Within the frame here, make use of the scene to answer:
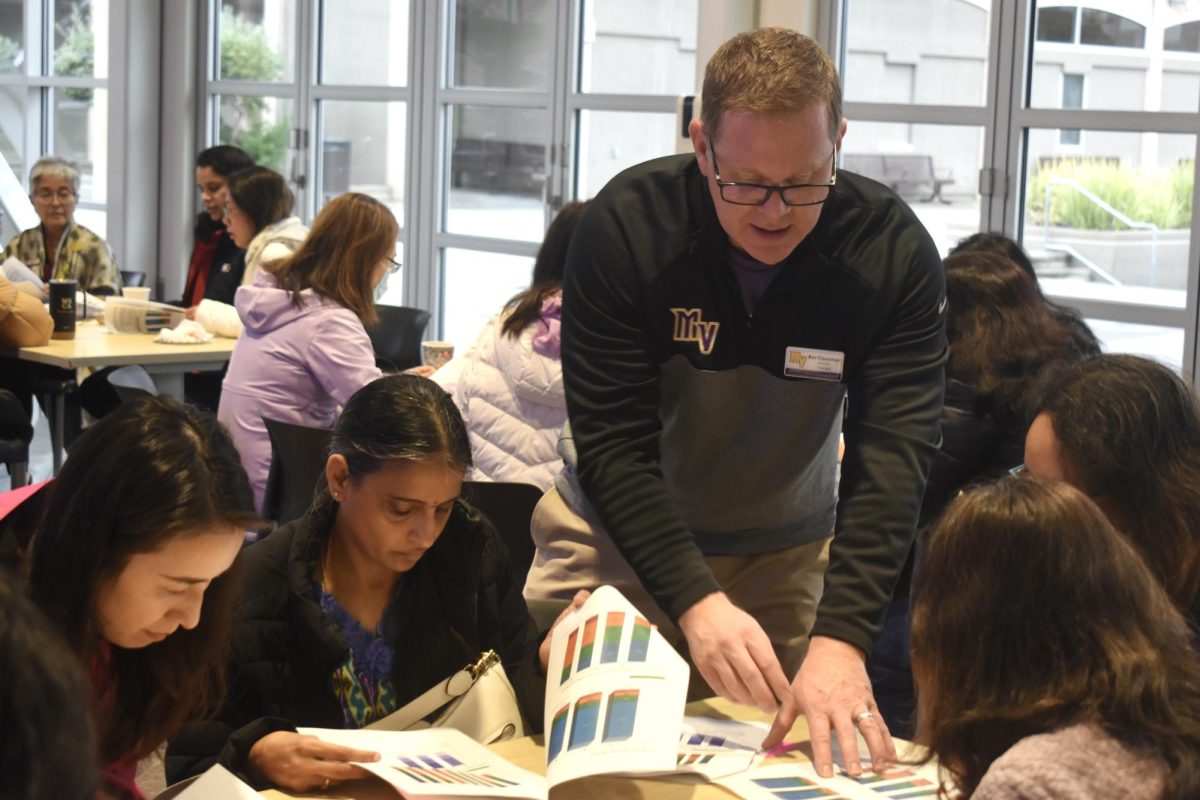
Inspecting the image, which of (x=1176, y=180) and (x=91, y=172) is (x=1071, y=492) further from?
(x=91, y=172)

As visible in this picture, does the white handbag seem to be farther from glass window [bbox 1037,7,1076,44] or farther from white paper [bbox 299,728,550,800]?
glass window [bbox 1037,7,1076,44]

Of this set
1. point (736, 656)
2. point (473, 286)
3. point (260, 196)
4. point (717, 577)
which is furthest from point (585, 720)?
point (473, 286)

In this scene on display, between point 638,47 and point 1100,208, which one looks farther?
point 638,47

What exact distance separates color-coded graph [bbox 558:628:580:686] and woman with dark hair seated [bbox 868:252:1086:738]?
1.41m

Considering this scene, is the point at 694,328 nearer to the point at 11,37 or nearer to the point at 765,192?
the point at 765,192

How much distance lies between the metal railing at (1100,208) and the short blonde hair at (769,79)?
10.5 feet

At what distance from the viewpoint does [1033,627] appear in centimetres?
141

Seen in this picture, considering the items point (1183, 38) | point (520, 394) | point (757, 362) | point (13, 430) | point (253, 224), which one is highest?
point (1183, 38)

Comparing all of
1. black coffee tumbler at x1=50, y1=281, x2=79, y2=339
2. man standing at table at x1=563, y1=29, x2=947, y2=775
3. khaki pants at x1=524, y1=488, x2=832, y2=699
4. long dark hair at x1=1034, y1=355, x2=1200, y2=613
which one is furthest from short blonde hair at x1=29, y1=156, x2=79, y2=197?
long dark hair at x1=1034, y1=355, x2=1200, y2=613

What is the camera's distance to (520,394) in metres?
3.45

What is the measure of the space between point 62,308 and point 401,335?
4.18 ft

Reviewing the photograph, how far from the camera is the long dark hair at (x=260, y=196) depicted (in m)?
5.79

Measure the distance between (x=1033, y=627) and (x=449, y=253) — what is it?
5.88m

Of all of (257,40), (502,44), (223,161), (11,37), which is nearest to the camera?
(223,161)
